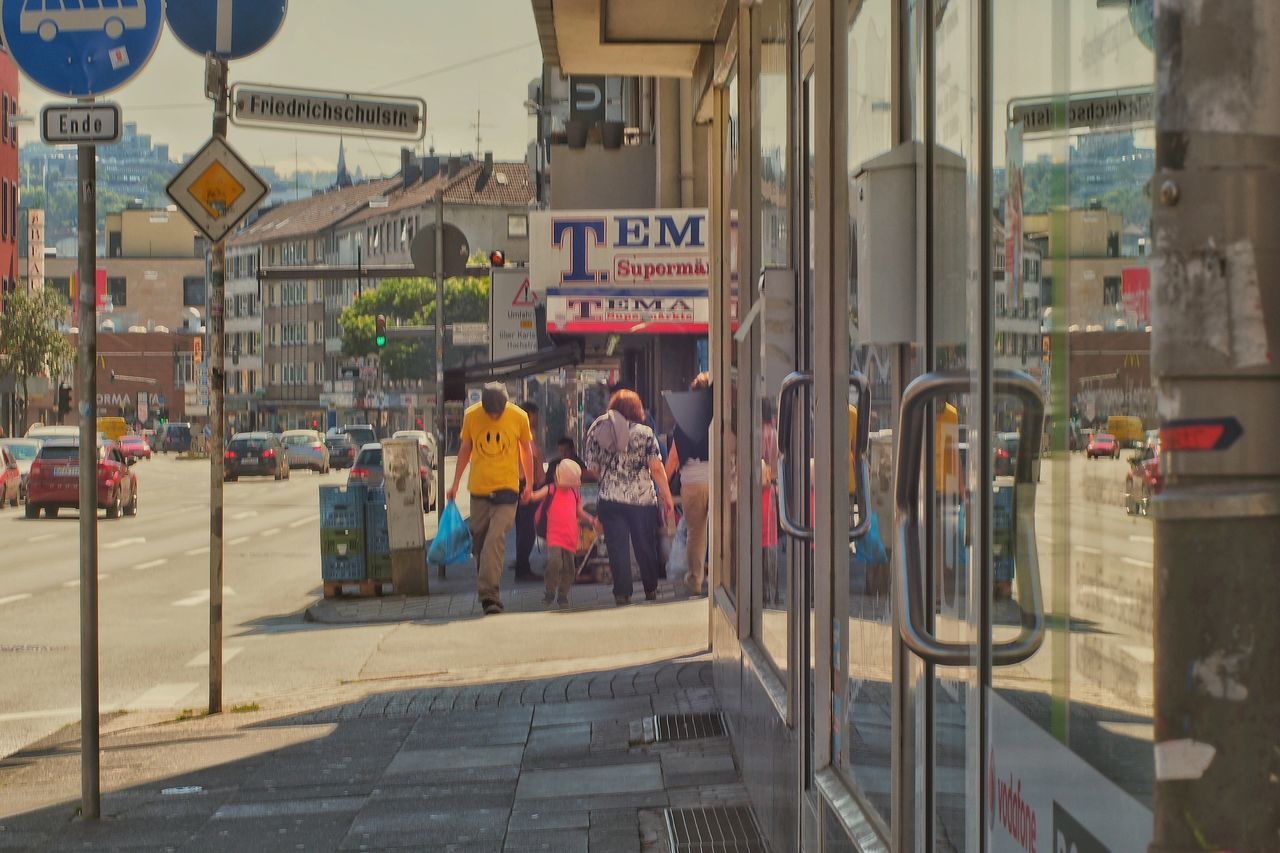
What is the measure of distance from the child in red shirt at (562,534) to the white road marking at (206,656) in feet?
8.45

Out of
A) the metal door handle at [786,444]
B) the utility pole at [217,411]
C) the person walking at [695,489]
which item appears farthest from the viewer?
the person walking at [695,489]

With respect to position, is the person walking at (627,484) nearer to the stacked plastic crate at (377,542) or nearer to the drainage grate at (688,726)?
the stacked plastic crate at (377,542)

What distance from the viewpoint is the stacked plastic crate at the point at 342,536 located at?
598 inches

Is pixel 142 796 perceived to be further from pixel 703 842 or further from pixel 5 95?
pixel 5 95

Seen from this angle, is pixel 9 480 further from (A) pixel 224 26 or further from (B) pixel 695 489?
(A) pixel 224 26

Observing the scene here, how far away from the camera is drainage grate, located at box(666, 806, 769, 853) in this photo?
18.0ft

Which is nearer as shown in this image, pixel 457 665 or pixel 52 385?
pixel 457 665

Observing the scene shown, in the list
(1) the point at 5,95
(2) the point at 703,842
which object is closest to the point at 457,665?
(2) the point at 703,842

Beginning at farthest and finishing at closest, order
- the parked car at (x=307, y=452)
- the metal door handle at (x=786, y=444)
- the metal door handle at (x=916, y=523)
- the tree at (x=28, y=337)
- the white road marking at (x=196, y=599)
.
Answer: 1. the parked car at (x=307, y=452)
2. the tree at (x=28, y=337)
3. the white road marking at (x=196, y=599)
4. the metal door handle at (x=786, y=444)
5. the metal door handle at (x=916, y=523)

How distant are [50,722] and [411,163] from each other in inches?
4661

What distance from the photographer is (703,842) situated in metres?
5.59

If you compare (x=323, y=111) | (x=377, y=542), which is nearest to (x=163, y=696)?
(x=323, y=111)

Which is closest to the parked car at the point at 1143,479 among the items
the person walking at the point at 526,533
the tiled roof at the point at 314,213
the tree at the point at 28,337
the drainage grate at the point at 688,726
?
the drainage grate at the point at 688,726

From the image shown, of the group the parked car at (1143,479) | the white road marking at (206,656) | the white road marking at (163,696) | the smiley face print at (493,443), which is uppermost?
the parked car at (1143,479)
